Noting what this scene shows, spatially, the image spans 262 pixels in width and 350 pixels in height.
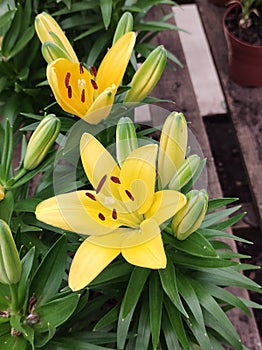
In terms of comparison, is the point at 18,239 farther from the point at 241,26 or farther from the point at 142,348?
the point at 241,26

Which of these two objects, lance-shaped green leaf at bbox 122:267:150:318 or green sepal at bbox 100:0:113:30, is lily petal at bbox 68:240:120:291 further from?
green sepal at bbox 100:0:113:30

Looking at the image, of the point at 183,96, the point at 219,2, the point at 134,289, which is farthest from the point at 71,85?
the point at 219,2

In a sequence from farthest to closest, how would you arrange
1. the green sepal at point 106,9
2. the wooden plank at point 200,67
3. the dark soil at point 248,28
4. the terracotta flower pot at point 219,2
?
the wooden plank at point 200,67
the terracotta flower pot at point 219,2
the dark soil at point 248,28
the green sepal at point 106,9

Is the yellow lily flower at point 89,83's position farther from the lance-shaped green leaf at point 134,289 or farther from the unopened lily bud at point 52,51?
the lance-shaped green leaf at point 134,289

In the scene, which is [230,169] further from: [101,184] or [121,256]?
[101,184]

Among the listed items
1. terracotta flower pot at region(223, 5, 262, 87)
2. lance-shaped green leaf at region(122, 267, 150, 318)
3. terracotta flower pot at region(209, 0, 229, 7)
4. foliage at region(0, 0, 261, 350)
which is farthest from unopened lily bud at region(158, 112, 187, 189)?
terracotta flower pot at region(209, 0, 229, 7)

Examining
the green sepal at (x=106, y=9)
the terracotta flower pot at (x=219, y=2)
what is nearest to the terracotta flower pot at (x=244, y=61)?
the terracotta flower pot at (x=219, y=2)
